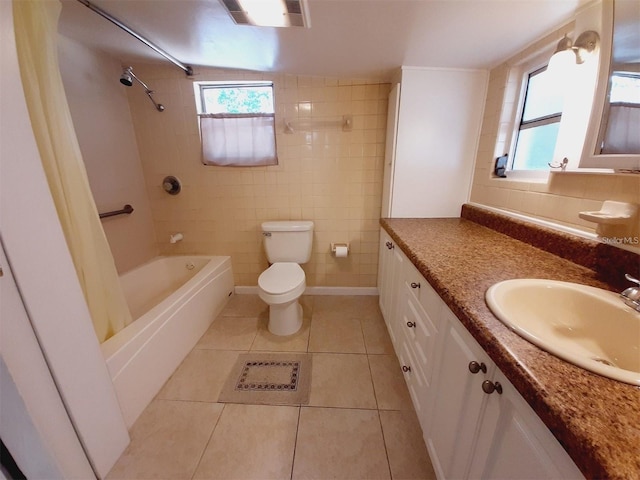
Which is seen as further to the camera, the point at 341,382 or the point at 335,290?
the point at 335,290

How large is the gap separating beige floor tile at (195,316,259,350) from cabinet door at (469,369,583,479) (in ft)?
4.72

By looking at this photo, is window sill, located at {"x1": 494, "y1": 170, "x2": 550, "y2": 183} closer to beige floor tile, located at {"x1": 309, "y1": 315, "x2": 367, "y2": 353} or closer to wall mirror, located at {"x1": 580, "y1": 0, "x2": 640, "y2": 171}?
wall mirror, located at {"x1": 580, "y1": 0, "x2": 640, "y2": 171}

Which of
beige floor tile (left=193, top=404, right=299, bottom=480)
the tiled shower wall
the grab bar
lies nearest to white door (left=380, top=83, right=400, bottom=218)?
the tiled shower wall

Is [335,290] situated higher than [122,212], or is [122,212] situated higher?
[122,212]

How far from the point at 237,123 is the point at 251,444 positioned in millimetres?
2089

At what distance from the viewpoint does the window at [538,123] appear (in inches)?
48.5

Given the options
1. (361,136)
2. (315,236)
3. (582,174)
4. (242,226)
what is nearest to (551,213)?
(582,174)

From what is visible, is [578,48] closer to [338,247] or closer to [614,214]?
[614,214]

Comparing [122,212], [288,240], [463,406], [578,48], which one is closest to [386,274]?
[288,240]

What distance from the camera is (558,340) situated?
722mm

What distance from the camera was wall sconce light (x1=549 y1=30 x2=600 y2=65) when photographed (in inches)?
35.7

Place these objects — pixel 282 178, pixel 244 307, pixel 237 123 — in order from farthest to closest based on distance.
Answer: pixel 244 307 < pixel 282 178 < pixel 237 123

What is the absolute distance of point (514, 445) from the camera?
Answer: 524 millimetres

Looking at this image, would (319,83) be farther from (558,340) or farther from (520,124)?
(558,340)
